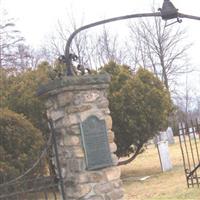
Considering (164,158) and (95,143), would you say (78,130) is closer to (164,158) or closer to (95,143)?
(95,143)

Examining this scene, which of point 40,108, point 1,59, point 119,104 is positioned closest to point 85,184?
point 40,108

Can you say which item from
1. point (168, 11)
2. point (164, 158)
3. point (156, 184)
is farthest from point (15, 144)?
point (164, 158)

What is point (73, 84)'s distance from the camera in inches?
231

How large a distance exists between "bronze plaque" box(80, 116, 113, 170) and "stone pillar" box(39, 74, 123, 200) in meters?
0.05

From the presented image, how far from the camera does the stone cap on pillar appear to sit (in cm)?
586

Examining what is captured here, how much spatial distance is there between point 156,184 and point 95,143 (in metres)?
7.94

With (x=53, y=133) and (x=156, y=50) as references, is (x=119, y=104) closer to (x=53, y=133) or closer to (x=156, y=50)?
(x=53, y=133)

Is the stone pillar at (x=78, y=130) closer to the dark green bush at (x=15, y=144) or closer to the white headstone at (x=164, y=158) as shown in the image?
the dark green bush at (x=15, y=144)

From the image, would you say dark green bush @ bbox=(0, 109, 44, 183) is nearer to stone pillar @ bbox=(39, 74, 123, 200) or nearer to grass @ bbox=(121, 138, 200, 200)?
grass @ bbox=(121, 138, 200, 200)

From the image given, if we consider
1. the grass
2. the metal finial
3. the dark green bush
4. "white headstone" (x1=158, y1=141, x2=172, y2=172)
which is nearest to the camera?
the metal finial

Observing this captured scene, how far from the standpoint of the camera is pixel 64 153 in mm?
6031

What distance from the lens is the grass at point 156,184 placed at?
10.9m

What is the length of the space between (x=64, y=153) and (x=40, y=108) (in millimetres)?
8573

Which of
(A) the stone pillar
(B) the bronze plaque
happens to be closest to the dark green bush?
(A) the stone pillar
